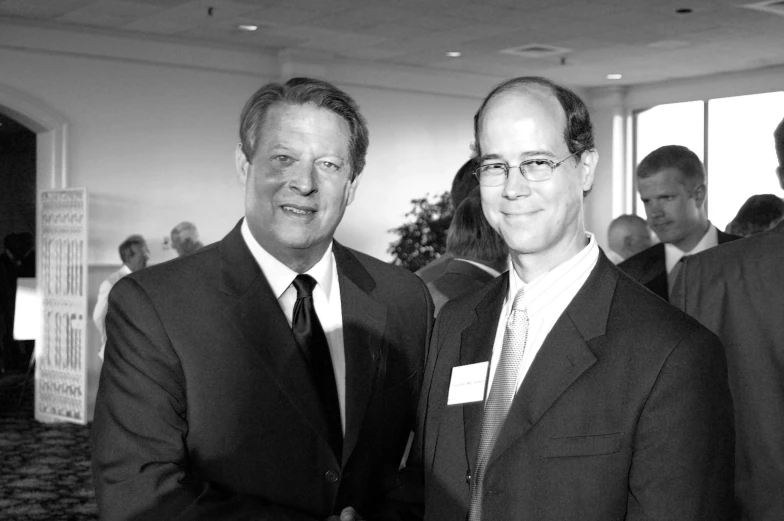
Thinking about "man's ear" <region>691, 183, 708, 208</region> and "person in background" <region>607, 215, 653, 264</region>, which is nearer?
"man's ear" <region>691, 183, 708, 208</region>

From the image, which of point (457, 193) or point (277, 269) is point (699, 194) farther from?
point (277, 269)

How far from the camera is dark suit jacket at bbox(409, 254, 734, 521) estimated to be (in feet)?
4.66

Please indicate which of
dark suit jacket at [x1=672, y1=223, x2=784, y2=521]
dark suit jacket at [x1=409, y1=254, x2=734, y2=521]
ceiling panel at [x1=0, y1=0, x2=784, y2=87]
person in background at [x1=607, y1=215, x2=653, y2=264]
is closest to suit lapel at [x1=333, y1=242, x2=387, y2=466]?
dark suit jacket at [x1=409, y1=254, x2=734, y2=521]

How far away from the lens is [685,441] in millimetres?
1407

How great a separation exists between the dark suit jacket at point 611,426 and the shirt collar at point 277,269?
19.6 inches

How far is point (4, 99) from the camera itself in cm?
913

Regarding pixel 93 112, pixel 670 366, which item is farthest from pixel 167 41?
pixel 670 366

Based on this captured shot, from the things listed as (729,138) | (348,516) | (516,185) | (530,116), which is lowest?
(348,516)

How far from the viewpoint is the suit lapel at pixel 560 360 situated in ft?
4.99

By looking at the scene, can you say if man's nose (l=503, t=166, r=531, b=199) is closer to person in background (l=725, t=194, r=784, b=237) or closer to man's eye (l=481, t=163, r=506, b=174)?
man's eye (l=481, t=163, r=506, b=174)

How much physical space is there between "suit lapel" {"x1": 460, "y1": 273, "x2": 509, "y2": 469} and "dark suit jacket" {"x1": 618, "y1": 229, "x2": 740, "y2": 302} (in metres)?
1.99

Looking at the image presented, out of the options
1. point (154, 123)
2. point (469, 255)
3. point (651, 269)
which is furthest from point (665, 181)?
point (154, 123)

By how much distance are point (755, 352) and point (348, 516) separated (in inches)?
44.3

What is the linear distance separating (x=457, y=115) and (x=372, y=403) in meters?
11.3
